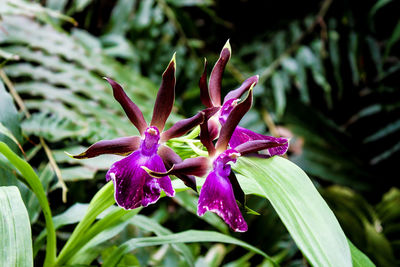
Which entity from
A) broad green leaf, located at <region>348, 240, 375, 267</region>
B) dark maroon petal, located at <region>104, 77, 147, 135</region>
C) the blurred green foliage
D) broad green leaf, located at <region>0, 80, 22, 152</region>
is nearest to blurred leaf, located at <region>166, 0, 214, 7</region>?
the blurred green foliage

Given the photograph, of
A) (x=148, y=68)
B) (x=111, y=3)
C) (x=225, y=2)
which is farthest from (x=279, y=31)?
(x=111, y=3)

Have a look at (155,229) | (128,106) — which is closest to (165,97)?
(128,106)

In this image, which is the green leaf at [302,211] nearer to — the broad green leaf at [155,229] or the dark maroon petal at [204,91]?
the dark maroon petal at [204,91]

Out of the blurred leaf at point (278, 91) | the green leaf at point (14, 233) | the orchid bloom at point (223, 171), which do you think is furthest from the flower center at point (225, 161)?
the blurred leaf at point (278, 91)

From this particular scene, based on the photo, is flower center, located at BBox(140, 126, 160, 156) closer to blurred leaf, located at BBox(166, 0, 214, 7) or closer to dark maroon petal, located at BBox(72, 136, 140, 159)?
dark maroon petal, located at BBox(72, 136, 140, 159)

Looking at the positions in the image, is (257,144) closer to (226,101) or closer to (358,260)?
(226,101)
